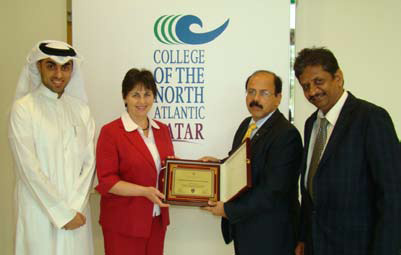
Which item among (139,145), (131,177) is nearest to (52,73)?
(139,145)

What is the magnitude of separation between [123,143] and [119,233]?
568mm

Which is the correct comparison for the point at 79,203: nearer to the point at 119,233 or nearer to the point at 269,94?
the point at 119,233

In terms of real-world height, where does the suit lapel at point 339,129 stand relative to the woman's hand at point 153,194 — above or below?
above

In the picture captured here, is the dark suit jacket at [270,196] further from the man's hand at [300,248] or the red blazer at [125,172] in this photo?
the red blazer at [125,172]

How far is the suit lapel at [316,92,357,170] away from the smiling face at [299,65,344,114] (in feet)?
0.26

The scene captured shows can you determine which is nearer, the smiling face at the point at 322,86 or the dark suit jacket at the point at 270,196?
the smiling face at the point at 322,86

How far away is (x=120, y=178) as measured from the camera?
226 centimetres

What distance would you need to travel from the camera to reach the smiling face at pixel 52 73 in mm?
2160

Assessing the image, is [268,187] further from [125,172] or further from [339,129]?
[125,172]

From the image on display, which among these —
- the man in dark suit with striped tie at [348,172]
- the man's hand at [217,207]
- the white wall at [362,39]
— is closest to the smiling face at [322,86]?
the man in dark suit with striped tie at [348,172]

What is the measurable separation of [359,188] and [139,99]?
1.35 metres

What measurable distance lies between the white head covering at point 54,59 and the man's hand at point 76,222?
2.58 feet

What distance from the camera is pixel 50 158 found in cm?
212

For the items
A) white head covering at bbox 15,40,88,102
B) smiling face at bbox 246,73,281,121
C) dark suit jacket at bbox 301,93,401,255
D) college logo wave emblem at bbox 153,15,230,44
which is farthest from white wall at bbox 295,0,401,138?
white head covering at bbox 15,40,88,102
